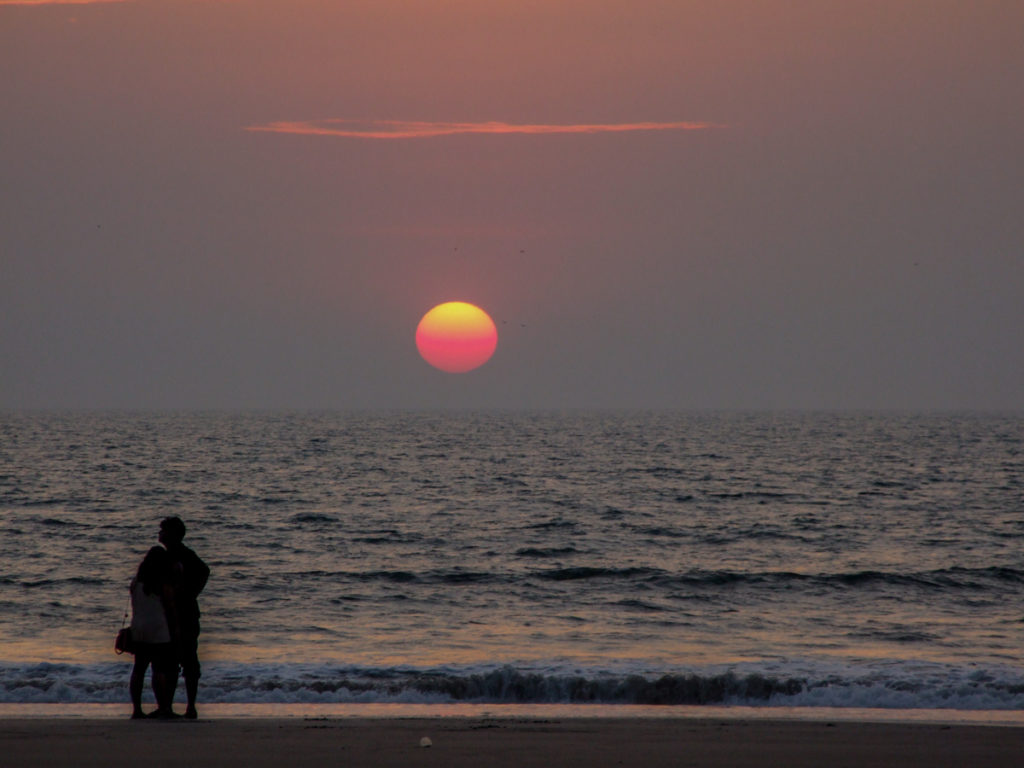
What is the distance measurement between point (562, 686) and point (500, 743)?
12.4ft

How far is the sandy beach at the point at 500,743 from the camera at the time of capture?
8281mm

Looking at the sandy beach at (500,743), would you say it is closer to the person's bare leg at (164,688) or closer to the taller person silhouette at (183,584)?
the person's bare leg at (164,688)

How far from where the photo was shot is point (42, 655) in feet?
46.2

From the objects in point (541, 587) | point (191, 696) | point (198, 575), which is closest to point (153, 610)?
point (198, 575)

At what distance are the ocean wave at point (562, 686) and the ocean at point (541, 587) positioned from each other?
35 millimetres

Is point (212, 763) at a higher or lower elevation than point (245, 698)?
higher

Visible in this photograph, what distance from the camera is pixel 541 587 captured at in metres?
21.0

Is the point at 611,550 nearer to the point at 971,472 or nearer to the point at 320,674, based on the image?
the point at 320,674

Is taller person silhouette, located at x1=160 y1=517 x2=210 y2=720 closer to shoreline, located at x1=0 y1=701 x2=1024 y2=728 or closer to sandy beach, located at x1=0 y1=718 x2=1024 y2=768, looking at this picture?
sandy beach, located at x1=0 y1=718 x2=1024 y2=768

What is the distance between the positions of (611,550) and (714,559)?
2775 mm

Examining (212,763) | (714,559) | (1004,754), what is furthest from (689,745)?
(714,559)

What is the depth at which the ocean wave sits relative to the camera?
12.1m

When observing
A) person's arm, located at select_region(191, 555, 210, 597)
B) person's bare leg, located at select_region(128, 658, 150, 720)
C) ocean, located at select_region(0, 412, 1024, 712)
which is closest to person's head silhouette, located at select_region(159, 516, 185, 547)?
person's arm, located at select_region(191, 555, 210, 597)

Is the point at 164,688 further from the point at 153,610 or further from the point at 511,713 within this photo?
the point at 511,713
